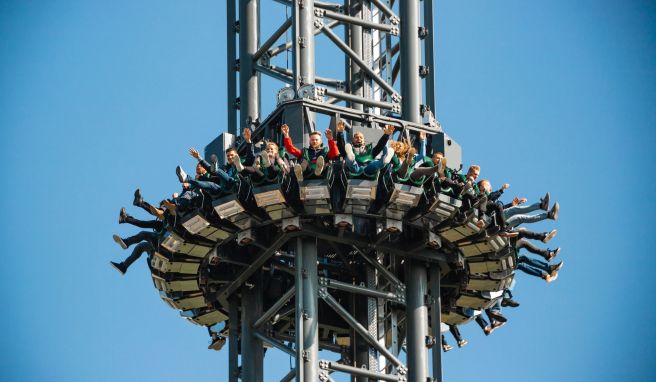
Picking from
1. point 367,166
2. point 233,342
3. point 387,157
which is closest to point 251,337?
point 233,342

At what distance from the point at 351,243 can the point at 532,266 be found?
5.08m

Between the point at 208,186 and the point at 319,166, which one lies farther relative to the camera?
the point at 208,186

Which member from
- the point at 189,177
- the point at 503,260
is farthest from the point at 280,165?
the point at 503,260

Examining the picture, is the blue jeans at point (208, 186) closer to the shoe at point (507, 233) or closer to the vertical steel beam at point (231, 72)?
the vertical steel beam at point (231, 72)

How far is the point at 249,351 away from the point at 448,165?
653cm

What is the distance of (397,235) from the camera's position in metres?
56.1

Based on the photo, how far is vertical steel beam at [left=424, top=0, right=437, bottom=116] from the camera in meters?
58.1

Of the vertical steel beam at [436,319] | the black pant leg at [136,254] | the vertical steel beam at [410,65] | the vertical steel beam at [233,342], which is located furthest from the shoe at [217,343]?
the vertical steel beam at [410,65]

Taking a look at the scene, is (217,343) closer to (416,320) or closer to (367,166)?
(416,320)

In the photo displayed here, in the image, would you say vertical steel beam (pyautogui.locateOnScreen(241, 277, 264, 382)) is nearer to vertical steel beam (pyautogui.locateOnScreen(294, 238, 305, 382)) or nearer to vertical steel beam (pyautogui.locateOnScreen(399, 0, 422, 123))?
vertical steel beam (pyautogui.locateOnScreen(294, 238, 305, 382))

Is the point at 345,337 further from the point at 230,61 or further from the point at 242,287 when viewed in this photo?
the point at 230,61

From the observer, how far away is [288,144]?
180 ft

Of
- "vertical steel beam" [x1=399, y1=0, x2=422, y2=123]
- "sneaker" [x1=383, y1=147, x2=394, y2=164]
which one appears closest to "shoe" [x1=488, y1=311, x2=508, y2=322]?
"vertical steel beam" [x1=399, y1=0, x2=422, y2=123]

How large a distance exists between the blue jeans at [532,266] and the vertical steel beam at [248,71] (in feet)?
24.5
